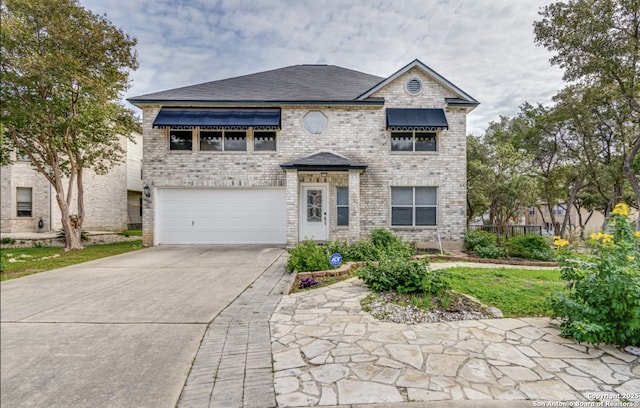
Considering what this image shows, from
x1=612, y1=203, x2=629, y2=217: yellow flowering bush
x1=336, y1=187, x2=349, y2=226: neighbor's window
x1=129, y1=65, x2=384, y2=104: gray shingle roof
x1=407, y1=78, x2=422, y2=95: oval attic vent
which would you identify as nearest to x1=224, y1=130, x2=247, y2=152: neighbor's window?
x1=129, y1=65, x2=384, y2=104: gray shingle roof

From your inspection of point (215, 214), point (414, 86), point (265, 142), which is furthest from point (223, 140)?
point (414, 86)

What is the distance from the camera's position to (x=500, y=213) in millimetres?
10492

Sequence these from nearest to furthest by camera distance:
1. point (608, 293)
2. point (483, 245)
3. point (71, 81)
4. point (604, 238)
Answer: point (608, 293)
point (604, 238)
point (71, 81)
point (483, 245)

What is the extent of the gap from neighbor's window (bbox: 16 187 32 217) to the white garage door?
1007 centimetres

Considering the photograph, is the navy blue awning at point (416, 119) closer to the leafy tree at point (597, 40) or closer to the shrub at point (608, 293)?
the leafy tree at point (597, 40)

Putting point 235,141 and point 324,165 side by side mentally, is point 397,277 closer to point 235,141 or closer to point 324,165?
point 324,165

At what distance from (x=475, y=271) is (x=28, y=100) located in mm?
10188

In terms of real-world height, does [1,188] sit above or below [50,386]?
above

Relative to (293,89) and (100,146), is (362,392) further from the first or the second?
(100,146)

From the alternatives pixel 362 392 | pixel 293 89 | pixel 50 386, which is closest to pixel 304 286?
pixel 362 392

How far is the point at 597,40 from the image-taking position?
8703 mm

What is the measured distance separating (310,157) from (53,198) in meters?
14.6

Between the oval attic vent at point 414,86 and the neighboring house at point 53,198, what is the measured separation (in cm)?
1380

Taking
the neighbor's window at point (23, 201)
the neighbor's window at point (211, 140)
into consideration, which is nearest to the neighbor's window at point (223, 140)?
the neighbor's window at point (211, 140)
